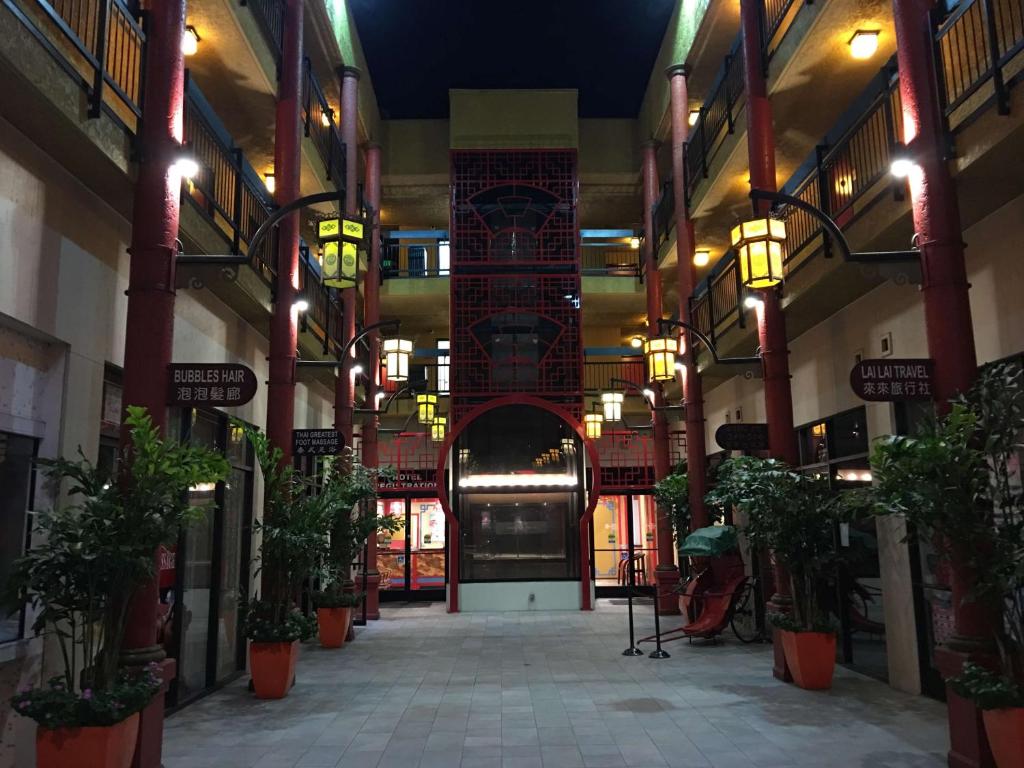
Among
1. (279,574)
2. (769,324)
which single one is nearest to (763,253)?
(769,324)

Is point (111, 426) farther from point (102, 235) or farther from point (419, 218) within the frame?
point (419, 218)

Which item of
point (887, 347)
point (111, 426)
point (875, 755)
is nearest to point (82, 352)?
point (111, 426)

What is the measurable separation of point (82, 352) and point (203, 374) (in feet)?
3.43

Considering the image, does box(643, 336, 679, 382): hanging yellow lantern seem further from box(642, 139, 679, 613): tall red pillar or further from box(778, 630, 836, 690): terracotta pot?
box(778, 630, 836, 690): terracotta pot

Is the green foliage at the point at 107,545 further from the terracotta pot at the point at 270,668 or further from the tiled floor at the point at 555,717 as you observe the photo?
the terracotta pot at the point at 270,668

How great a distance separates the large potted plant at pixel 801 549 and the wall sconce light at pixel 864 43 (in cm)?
514

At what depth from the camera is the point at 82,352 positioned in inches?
249

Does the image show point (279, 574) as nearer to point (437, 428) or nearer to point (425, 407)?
point (425, 407)

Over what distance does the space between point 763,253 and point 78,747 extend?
728cm

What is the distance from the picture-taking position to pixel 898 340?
8953mm

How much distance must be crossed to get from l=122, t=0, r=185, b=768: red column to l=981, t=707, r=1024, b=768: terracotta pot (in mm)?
5544

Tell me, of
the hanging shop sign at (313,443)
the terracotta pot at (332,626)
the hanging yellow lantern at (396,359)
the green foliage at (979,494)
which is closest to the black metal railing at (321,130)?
the hanging yellow lantern at (396,359)

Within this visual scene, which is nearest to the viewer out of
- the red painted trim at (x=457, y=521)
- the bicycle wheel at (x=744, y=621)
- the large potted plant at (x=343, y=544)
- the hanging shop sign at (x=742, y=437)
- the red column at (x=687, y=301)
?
the hanging shop sign at (x=742, y=437)

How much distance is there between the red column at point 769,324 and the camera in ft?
30.4
